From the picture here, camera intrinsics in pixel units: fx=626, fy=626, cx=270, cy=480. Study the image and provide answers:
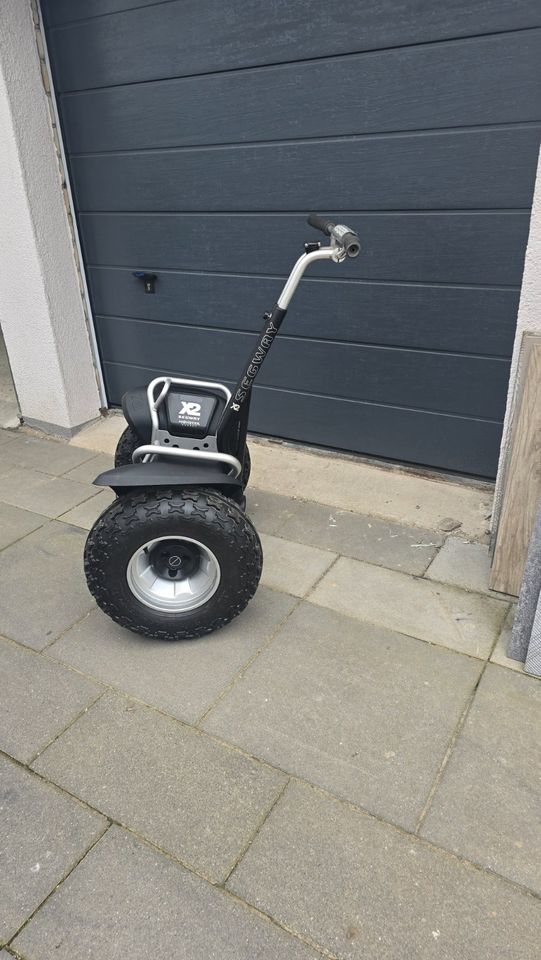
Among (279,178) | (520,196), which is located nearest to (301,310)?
(279,178)

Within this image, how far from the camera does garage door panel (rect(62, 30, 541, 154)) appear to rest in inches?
106

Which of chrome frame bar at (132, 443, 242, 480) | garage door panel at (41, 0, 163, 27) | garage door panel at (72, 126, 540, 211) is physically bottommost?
chrome frame bar at (132, 443, 242, 480)

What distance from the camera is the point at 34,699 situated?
2.21 meters

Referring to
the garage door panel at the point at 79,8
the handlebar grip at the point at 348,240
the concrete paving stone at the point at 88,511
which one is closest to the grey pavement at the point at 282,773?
the concrete paving stone at the point at 88,511

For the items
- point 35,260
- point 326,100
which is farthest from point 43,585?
point 326,100

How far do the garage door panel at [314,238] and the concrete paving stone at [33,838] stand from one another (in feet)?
9.09

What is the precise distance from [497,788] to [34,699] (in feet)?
5.08

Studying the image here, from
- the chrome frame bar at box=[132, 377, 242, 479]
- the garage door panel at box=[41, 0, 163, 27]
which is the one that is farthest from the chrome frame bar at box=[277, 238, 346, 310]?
the garage door panel at box=[41, 0, 163, 27]

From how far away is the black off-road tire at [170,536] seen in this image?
7.36 feet

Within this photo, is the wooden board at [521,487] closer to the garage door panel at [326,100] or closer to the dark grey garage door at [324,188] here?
the dark grey garage door at [324,188]

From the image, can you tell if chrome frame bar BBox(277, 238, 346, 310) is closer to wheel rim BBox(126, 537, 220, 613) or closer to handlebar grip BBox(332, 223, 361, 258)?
handlebar grip BBox(332, 223, 361, 258)

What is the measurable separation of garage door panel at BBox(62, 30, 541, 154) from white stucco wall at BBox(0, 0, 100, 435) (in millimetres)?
277

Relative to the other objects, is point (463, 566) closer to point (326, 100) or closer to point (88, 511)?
point (88, 511)

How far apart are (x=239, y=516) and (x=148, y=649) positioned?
643 mm
